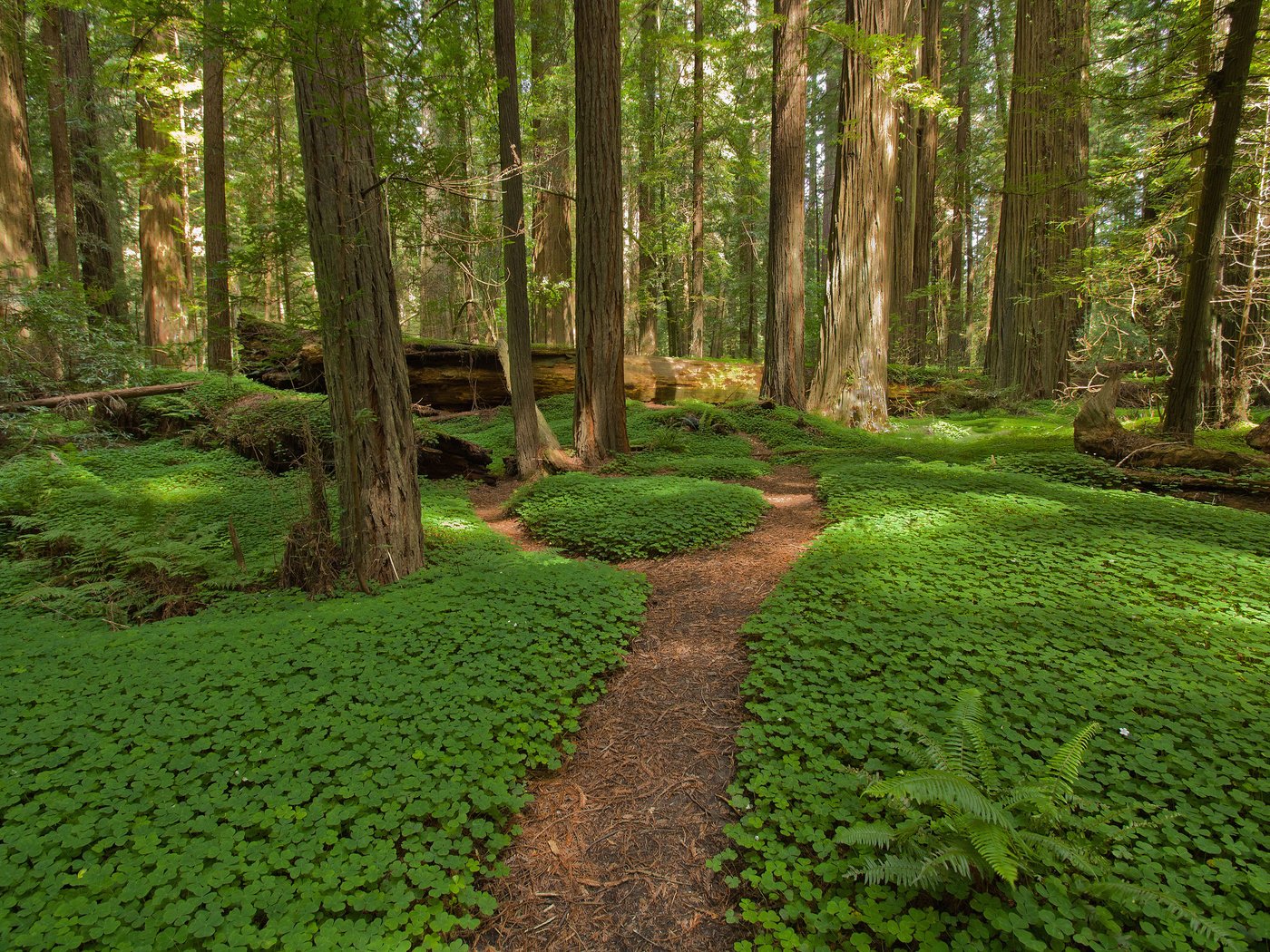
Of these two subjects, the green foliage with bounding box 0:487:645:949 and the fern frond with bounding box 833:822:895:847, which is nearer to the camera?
the green foliage with bounding box 0:487:645:949

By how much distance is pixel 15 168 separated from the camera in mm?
8531

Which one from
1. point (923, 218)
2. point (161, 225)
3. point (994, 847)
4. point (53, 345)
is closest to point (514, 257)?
point (53, 345)

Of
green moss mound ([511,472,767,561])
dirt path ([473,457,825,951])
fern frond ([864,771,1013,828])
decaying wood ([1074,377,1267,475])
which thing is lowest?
dirt path ([473,457,825,951])

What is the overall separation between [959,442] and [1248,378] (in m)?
3.79

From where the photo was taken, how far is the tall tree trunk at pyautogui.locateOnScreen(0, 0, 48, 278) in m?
8.36

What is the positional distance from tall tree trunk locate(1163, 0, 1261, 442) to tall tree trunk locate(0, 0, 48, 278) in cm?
1469

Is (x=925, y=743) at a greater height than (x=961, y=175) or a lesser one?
lesser

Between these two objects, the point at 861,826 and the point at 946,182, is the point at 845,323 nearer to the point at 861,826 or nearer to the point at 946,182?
the point at 861,826

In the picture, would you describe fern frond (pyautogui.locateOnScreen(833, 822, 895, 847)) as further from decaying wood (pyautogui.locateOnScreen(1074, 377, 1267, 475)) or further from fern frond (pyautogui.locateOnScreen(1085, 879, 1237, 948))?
decaying wood (pyautogui.locateOnScreen(1074, 377, 1267, 475))

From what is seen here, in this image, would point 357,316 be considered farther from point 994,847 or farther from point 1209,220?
point 1209,220

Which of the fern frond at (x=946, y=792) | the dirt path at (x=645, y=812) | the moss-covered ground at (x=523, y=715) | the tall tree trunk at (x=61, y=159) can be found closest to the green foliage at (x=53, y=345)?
the moss-covered ground at (x=523, y=715)

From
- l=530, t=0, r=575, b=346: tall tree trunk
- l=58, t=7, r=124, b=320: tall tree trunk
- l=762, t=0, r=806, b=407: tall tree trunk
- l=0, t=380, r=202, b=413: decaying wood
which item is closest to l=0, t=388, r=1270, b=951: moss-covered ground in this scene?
l=0, t=380, r=202, b=413: decaying wood

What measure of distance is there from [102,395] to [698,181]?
15072mm

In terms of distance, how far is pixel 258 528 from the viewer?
606cm
